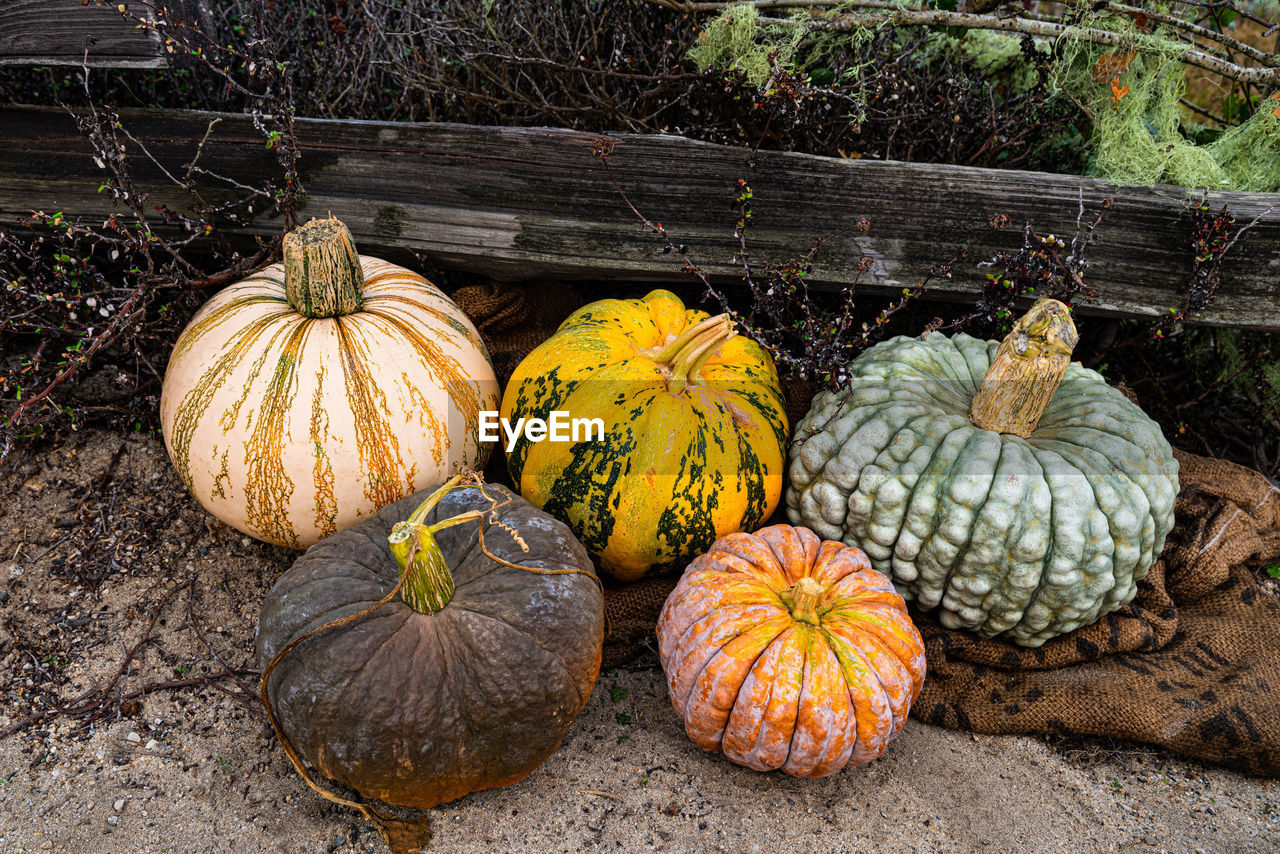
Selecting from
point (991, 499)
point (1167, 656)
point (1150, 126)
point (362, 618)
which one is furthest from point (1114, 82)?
point (362, 618)

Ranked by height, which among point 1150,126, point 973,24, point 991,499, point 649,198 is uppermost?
point 973,24

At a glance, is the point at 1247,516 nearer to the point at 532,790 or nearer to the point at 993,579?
the point at 993,579

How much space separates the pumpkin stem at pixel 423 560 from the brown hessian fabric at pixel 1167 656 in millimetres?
697

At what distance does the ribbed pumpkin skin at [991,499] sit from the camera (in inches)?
91.4

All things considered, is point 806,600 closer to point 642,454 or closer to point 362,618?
point 642,454

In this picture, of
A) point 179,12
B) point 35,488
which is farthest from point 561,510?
point 179,12

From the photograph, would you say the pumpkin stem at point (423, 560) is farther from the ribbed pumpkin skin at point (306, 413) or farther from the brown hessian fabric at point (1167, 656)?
the brown hessian fabric at point (1167, 656)

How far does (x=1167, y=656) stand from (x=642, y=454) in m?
1.80

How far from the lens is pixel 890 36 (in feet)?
10.4

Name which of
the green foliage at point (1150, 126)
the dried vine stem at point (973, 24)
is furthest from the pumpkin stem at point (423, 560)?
the green foliage at point (1150, 126)

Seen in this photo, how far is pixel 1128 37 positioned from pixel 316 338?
299cm

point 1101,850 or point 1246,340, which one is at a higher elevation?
point 1246,340

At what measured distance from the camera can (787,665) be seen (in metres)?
2.05

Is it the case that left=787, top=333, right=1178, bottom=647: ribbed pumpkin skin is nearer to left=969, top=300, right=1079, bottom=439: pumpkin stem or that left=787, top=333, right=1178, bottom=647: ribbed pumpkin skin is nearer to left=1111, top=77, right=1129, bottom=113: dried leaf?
left=969, top=300, right=1079, bottom=439: pumpkin stem
